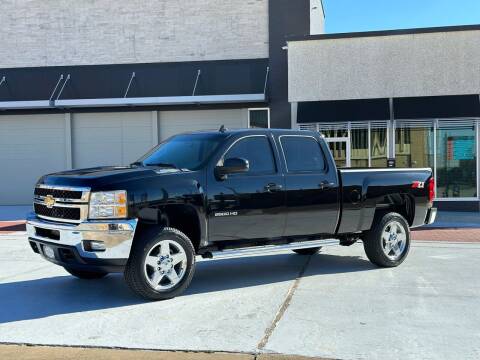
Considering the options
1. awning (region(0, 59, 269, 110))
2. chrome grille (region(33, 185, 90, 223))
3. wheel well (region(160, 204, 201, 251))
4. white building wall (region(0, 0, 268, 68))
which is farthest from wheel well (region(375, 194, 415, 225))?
white building wall (region(0, 0, 268, 68))

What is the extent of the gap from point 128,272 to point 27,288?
71.0 inches

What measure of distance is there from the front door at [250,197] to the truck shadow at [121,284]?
77 cm

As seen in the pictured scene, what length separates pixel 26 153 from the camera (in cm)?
2138

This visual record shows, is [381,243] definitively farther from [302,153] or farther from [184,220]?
[184,220]

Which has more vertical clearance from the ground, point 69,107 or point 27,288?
point 69,107

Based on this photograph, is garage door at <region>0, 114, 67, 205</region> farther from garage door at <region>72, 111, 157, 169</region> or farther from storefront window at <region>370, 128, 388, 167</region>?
storefront window at <region>370, 128, 388, 167</region>

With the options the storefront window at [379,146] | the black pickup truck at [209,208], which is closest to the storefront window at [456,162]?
the storefront window at [379,146]

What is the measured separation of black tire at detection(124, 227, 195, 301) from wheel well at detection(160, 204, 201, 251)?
0.26 meters

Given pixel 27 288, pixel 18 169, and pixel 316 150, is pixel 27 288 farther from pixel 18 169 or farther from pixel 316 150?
pixel 18 169

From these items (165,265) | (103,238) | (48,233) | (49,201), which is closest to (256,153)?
(165,265)

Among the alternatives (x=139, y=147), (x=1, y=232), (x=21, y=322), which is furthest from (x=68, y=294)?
(x=139, y=147)

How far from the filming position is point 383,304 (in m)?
6.18

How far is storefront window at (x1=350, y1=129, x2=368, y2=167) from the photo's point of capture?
17359 mm

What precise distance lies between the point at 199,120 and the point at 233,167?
558 inches
